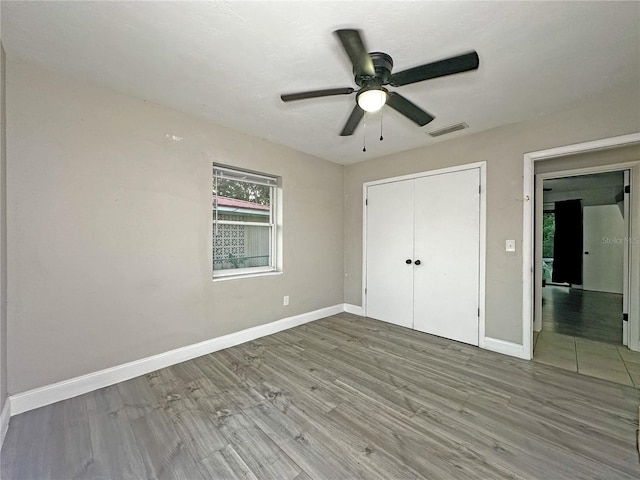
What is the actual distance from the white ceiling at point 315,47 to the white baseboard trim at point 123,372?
2.33 m

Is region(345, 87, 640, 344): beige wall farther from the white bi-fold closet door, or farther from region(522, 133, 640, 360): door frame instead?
the white bi-fold closet door

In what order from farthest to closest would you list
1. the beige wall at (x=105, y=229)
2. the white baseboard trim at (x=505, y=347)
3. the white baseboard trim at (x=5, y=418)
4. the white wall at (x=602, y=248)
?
1. the white wall at (x=602, y=248)
2. the white baseboard trim at (x=505, y=347)
3. the beige wall at (x=105, y=229)
4. the white baseboard trim at (x=5, y=418)

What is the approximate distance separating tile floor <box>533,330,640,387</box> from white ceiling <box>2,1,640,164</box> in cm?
242

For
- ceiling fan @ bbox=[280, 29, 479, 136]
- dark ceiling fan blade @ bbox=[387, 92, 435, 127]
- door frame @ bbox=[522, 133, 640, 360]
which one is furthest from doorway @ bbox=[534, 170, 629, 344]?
ceiling fan @ bbox=[280, 29, 479, 136]

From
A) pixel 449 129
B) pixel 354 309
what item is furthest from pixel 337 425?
pixel 449 129

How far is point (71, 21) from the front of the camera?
4.78ft

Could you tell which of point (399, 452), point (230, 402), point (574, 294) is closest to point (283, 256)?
point (230, 402)

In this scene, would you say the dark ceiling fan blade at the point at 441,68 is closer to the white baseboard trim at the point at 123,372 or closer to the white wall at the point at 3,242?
the white wall at the point at 3,242

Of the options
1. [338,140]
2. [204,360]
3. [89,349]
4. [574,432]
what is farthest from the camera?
[338,140]

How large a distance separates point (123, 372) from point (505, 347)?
12.1 feet

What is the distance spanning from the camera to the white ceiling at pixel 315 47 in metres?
1.39

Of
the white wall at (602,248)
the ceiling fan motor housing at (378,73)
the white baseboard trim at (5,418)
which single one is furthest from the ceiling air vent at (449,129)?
the white wall at (602,248)

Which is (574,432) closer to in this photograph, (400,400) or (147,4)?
(400,400)

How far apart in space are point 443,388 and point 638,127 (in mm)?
2678
